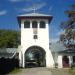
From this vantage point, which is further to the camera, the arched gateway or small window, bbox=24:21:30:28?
the arched gateway

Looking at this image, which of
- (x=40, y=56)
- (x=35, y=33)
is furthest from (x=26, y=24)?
(x=40, y=56)

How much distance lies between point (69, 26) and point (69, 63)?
9.85 meters

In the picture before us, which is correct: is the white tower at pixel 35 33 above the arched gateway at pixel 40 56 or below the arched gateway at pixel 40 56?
above

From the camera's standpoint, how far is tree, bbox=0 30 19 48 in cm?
7388

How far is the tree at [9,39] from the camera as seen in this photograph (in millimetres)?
73875

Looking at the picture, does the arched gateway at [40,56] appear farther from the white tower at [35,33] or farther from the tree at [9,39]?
the tree at [9,39]

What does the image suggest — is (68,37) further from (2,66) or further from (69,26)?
(2,66)

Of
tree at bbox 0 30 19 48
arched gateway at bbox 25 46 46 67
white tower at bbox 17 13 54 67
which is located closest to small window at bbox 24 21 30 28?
white tower at bbox 17 13 54 67

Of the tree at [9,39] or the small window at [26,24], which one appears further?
the tree at [9,39]

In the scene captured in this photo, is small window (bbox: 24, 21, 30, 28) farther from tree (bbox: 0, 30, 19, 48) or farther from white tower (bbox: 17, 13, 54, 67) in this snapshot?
tree (bbox: 0, 30, 19, 48)

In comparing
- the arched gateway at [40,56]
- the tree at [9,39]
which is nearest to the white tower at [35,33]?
the arched gateway at [40,56]

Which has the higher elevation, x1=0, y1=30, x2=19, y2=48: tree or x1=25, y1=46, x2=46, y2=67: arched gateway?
x1=0, y1=30, x2=19, y2=48: tree

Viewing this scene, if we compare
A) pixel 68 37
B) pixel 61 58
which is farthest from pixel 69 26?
pixel 61 58

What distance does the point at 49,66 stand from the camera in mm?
59062
